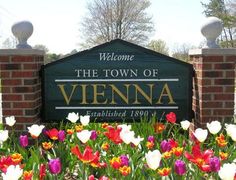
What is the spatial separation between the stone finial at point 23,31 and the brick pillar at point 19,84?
0.59 ft

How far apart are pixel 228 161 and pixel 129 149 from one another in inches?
31.7

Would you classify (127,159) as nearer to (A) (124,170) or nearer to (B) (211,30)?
(A) (124,170)

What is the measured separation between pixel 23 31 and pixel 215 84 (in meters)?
2.28

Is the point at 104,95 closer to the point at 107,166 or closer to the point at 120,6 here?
the point at 107,166

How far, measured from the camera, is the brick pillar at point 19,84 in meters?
5.12

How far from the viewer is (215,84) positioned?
507cm

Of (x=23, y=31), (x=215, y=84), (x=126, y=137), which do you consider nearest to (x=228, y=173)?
(x=126, y=137)

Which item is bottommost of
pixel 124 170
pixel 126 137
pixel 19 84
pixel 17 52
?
pixel 124 170

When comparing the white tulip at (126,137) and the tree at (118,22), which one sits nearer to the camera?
the white tulip at (126,137)

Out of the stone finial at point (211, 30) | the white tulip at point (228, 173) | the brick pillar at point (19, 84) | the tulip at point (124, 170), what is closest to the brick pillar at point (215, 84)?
the stone finial at point (211, 30)

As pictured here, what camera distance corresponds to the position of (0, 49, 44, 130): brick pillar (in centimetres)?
512

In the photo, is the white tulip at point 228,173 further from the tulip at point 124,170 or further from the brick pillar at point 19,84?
the brick pillar at point 19,84

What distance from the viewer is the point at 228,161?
357 centimetres

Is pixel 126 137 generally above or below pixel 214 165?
above
